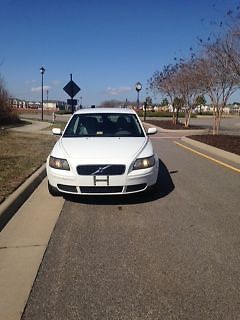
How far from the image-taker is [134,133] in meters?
8.84

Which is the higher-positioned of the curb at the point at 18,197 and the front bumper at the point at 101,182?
the front bumper at the point at 101,182

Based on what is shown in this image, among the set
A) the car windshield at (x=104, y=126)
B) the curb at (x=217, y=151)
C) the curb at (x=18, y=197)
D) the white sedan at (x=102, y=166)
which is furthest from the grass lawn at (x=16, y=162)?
the curb at (x=217, y=151)

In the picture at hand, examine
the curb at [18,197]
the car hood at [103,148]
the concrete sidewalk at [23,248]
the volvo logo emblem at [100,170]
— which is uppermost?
the car hood at [103,148]

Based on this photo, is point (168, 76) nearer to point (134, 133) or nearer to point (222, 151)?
point (222, 151)

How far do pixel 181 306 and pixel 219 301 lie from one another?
1.13ft

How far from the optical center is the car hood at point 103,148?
7219mm

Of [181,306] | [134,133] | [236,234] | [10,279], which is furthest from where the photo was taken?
[134,133]

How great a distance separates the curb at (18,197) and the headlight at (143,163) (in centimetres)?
192

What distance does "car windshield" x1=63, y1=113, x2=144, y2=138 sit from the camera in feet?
29.0

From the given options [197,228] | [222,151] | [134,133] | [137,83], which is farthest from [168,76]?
[197,228]

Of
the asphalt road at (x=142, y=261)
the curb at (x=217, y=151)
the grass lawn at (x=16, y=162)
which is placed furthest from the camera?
the curb at (x=217, y=151)

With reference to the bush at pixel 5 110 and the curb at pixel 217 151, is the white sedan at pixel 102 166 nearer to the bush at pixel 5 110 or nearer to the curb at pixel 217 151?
the curb at pixel 217 151

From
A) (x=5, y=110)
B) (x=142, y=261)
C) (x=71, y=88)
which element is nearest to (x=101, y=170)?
(x=142, y=261)

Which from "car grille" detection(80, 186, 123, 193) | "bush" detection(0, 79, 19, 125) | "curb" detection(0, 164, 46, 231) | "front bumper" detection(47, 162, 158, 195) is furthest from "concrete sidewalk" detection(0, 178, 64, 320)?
"bush" detection(0, 79, 19, 125)
